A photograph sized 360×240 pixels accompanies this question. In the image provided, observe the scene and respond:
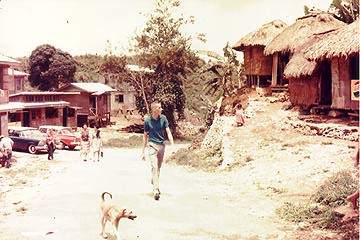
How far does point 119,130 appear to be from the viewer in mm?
43250

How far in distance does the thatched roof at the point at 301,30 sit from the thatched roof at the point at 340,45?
17.9ft

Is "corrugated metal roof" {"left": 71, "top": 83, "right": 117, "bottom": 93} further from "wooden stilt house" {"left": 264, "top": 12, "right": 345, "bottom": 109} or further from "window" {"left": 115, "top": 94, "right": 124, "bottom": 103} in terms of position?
"wooden stilt house" {"left": 264, "top": 12, "right": 345, "bottom": 109}

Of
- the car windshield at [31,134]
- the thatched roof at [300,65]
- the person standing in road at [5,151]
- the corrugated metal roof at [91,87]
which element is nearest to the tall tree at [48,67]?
the corrugated metal roof at [91,87]

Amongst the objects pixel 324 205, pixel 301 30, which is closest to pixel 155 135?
pixel 324 205

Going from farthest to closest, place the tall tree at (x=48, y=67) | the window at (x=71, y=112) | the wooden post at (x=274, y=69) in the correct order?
the tall tree at (x=48, y=67)
the window at (x=71, y=112)
the wooden post at (x=274, y=69)

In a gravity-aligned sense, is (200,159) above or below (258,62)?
below

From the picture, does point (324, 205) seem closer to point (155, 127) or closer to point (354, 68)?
point (155, 127)

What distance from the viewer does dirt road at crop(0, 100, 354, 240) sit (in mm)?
7965

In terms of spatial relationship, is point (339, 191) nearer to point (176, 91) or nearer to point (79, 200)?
point (79, 200)

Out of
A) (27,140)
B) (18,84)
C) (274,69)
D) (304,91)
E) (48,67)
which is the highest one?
(48,67)

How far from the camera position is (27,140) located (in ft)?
76.2

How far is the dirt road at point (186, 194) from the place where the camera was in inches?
314

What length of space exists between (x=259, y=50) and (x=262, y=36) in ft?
2.98

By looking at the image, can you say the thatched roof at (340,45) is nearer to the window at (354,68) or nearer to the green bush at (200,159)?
the window at (354,68)
